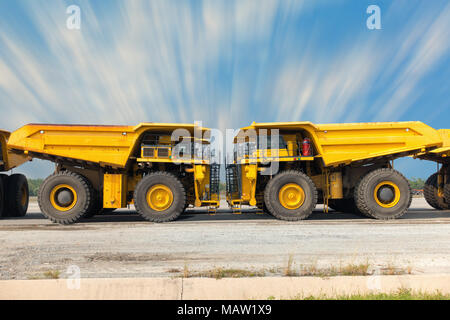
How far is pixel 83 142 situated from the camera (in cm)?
963

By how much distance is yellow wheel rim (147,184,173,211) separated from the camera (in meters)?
9.43

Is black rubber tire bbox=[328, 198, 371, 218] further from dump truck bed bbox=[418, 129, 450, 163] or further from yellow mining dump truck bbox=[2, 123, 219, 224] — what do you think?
yellow mining dump truck bbox=[2, 123, 219, 224]

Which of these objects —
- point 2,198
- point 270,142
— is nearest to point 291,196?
point 270,142

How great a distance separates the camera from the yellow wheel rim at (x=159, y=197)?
943cm

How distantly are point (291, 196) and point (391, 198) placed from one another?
3.28m

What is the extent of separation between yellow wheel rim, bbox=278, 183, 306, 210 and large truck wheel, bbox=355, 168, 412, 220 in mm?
2009

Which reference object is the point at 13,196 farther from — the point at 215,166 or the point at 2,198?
the point at 215,166

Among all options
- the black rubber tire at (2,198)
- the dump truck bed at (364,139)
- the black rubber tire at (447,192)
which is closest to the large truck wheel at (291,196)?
the dump truck bed at (364,139)

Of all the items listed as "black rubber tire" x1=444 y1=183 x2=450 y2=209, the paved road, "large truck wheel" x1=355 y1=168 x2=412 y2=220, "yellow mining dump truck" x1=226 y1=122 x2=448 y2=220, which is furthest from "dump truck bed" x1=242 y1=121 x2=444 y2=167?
"black rubber tire" x1=444 y1=183 x2=450 y2=209

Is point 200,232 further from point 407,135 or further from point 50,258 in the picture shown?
point 407,135

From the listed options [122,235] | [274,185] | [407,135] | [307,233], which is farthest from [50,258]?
[407,135]

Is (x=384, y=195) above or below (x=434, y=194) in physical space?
above

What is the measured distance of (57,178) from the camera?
941 centimetres
